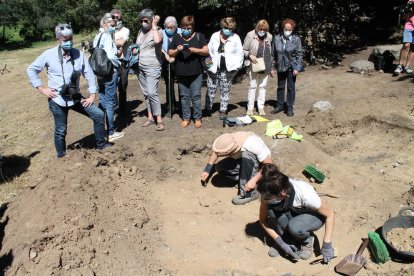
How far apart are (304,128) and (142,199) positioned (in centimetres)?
316

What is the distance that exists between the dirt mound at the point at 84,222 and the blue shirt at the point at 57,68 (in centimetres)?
90

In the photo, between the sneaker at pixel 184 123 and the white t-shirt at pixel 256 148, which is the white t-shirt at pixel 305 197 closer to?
the white t-shirt at pixel 256 148

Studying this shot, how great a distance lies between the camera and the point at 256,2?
10.2 metres

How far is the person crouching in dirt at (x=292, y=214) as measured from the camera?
377cm

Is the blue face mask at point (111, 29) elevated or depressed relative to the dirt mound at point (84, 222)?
elevated

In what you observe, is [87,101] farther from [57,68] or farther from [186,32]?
[186,32]

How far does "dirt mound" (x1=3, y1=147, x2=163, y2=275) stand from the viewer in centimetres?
402

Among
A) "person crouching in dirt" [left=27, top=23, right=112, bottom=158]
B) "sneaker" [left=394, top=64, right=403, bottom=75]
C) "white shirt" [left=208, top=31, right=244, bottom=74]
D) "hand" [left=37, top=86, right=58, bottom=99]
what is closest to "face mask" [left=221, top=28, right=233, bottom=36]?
"white shirt" [left=208, top=31, right=244, bottom=74]

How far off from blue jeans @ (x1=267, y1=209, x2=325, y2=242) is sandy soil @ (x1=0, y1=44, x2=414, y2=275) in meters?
0.40

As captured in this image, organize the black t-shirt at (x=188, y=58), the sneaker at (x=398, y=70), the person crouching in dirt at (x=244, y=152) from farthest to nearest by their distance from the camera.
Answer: the sneaker at (x=398, y=70)
the black t-shirt at (x=188, y=58)
the person crouching in dirt at (x=244, y=152)

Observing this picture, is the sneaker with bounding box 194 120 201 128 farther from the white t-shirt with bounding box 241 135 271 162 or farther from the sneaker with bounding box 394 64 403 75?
the sneaker with bounding box 394 64 403 75

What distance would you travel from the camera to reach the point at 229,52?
6.74 m

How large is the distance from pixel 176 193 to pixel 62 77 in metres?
2.17

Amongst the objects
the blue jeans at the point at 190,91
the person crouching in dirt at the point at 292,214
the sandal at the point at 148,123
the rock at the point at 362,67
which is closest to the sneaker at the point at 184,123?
the blue jeans at the point at 190,91
